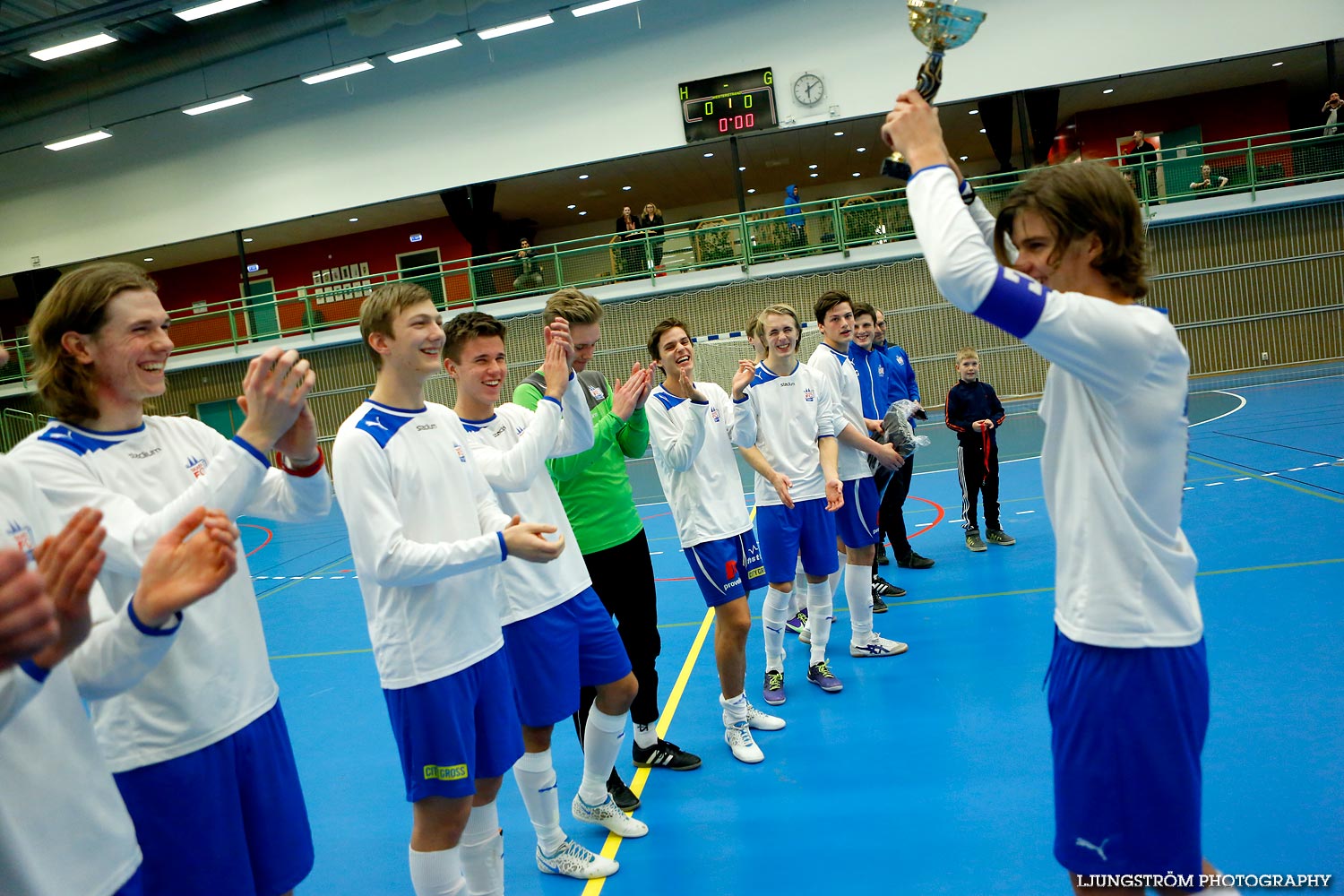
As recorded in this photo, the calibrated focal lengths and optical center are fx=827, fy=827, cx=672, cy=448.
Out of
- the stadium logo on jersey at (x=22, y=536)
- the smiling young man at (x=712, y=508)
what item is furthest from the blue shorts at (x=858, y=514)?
the stadium logo on jersey at (x=22, y=536)

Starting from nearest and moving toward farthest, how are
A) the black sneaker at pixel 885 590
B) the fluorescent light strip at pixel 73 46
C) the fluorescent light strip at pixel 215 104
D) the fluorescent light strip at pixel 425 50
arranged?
the black sneaker at pixel 885 590, the fluorescent light strip at pixel 73 46, the fluorescent light strip at pixel 425 50, the fluorescent light strip at pixel 215 104

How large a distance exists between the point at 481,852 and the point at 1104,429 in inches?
95.7

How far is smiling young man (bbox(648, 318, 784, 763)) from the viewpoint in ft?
14.3

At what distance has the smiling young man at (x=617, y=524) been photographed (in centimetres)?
391

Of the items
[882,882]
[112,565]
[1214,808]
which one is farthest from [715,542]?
[112,565]

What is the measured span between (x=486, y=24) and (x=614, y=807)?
20.6m

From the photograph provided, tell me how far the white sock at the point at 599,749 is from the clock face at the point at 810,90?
61.1 feet

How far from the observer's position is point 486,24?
20000mm

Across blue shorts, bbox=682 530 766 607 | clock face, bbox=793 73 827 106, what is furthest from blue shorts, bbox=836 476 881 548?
clock face, bbox=793 73 827 106

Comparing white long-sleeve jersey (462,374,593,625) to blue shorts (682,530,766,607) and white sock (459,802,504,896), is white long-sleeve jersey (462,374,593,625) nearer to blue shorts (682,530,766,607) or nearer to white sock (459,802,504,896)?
white sock (459,802,504,896)

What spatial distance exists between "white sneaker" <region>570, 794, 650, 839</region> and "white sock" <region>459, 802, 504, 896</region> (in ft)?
2.66

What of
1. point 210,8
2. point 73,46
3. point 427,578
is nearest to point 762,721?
point 427,578

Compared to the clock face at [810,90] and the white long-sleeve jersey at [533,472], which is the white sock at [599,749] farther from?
the clock face at [810,90]

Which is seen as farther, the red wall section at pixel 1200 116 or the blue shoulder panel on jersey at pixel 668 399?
the red wall section at pixel 1200 116
